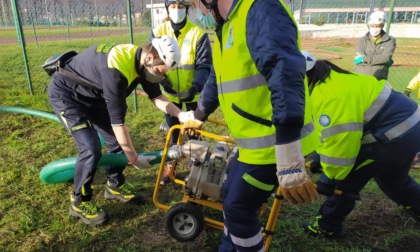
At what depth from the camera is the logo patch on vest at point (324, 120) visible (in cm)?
245

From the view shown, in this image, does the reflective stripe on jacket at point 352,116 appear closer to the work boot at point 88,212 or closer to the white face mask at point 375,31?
the work boot at point 88,212

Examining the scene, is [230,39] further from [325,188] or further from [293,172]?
[325,188]

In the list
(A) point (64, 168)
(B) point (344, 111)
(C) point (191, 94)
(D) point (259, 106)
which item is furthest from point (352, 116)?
(A) point (64, 168)

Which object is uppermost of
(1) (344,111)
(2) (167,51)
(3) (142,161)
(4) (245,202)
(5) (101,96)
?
(2) (167,51)

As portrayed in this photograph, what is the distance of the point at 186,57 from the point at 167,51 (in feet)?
4.45

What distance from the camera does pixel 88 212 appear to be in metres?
3.21

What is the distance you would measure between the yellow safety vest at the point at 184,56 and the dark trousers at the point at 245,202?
2152 millimetres

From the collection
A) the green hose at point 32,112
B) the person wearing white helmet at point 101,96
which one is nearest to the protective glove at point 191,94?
the person wearing white helmet at point 101,96

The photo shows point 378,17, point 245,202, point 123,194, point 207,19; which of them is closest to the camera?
point 207,19

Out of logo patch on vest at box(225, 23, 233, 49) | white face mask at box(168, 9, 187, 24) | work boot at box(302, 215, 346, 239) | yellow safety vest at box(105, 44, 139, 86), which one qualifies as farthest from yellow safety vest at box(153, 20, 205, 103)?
logo patch on vest at box(225, 23, 233, 49)

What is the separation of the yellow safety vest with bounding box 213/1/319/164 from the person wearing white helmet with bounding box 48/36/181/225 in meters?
1.01

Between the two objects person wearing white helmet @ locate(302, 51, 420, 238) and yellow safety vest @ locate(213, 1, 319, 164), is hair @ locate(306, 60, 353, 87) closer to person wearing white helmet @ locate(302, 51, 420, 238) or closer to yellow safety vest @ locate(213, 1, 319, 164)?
person wearing white helmet @ locate(302, 51, 420, 238)

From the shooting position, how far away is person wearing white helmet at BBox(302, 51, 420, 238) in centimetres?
243

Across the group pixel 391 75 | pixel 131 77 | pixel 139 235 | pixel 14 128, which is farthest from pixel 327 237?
pixel 391 75
